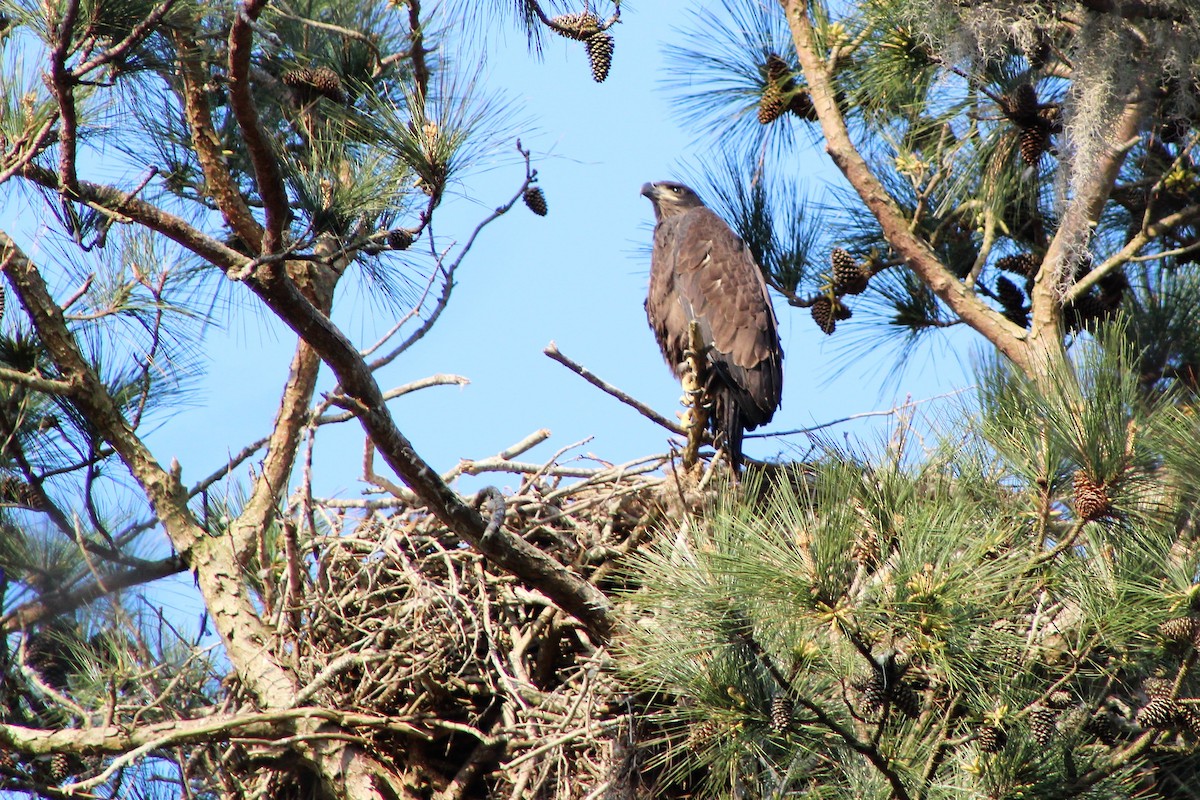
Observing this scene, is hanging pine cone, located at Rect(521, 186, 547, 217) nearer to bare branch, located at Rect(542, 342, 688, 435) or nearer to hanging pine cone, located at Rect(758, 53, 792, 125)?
bare branch, located at Rect(542, 342, 688, 435)

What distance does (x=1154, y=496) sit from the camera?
2650 millimetres

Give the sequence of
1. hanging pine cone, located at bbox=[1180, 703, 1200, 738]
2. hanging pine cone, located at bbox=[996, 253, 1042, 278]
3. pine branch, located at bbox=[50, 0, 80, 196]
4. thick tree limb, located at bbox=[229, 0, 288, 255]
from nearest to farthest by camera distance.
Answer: hanging pine cone, located at bbox=[1180, 703, 1200, 738]
thick tree limb, located at bbox=[229, 0, 288, 255]
pine branch, located at bbox=[50, 0, 80, 196]
hanging pine cone, located at bbox=[996, 253, 1042, 278]

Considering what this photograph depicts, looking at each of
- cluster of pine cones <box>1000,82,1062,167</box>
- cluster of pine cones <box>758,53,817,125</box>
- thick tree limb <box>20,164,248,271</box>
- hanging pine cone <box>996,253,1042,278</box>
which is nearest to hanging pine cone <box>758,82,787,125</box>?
cluster of pine cones <box>758,53,817,125</box>

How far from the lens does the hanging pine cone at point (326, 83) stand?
420cm

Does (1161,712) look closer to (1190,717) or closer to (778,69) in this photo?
(1190,717)

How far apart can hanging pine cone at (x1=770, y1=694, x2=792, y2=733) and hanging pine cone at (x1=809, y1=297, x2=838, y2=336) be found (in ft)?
8.71

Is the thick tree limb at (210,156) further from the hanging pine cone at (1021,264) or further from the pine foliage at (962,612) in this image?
the hanging pine cone at (1021,264)

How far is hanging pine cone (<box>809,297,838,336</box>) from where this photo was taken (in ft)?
16.8

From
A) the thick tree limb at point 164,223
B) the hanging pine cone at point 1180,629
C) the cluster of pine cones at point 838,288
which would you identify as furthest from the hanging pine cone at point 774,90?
the hanging pine cone at point 1180,629

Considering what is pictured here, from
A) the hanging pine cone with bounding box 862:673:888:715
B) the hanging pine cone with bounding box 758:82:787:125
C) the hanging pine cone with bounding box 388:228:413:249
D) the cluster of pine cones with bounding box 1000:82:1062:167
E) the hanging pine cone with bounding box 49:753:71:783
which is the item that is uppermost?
the hanging pine cone with bounding box 758:82:787:125

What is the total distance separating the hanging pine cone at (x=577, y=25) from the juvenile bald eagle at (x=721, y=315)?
1760mm

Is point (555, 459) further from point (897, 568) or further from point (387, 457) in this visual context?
point (897, 568)

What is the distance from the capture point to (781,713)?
8.74 ft

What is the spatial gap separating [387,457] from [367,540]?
109 cm
